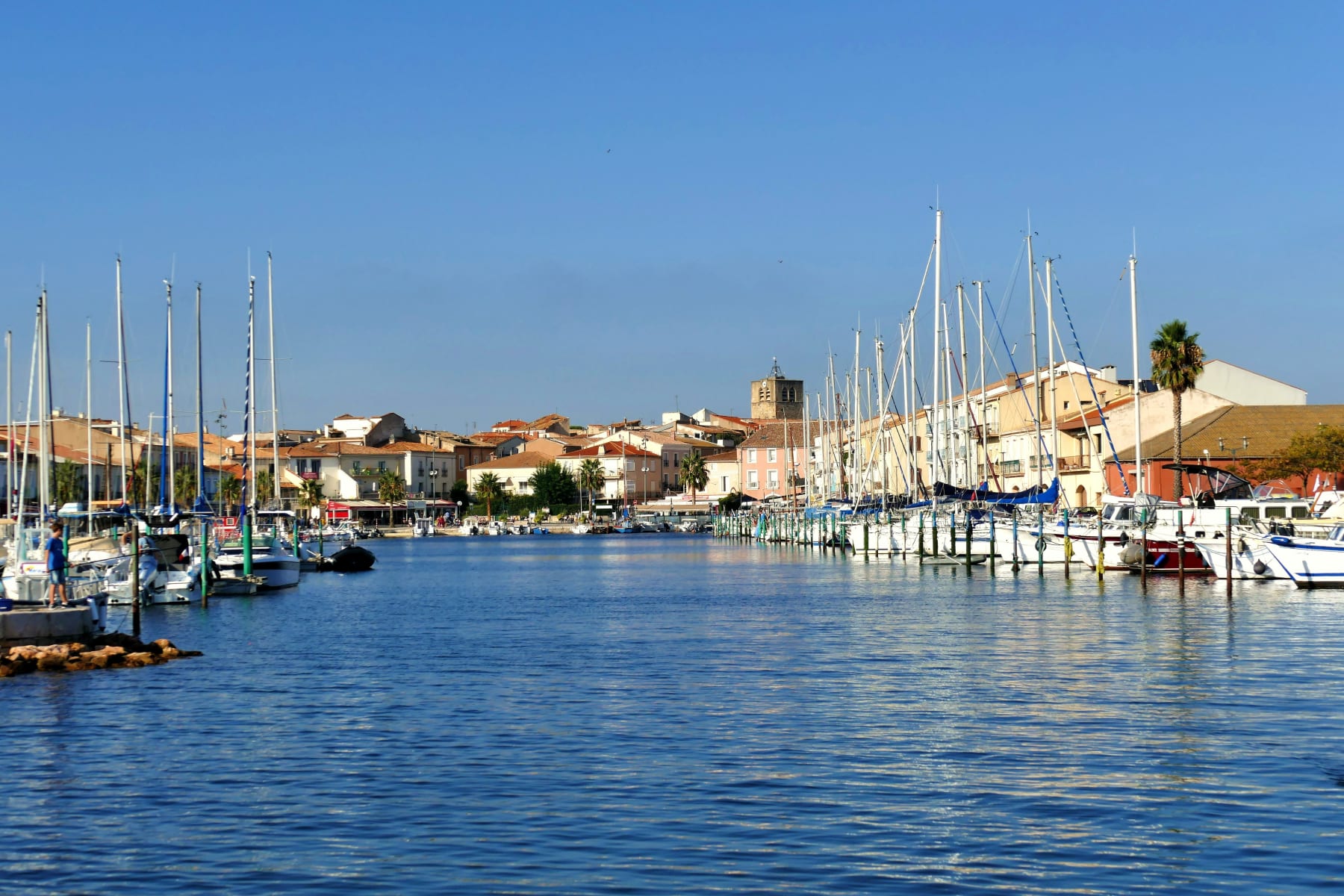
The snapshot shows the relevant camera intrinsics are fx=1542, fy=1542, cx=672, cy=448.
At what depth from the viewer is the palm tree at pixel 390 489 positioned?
625 feet

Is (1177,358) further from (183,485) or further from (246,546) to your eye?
(183,485)

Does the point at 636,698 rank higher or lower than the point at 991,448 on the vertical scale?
lower

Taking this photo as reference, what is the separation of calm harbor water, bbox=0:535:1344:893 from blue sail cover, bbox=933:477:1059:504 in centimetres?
2810

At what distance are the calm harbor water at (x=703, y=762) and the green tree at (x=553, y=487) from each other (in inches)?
6135

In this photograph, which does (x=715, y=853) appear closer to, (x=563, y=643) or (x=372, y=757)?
(x=372, y=757)

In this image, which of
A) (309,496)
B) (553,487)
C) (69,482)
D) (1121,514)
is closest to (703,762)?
(1121,514)

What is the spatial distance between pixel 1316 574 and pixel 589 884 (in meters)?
39.9

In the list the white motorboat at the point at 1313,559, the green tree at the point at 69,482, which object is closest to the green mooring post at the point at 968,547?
the white motorboat at the point at 1313,559

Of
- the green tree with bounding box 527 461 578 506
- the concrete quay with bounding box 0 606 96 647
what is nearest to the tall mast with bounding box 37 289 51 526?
the concrete quay with bounding box 0 606 96 647

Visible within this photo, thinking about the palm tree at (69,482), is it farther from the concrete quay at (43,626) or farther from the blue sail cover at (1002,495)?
the concrete quay at (43,626)

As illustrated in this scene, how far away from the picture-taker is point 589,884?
14.0 m

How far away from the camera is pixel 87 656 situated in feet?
102

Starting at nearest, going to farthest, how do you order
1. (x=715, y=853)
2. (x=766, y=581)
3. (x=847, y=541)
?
1. (x=715, y=853)
2. (x=766, y=581)
3. (x=847, y=541)

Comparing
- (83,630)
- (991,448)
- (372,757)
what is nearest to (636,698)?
(372,757)
